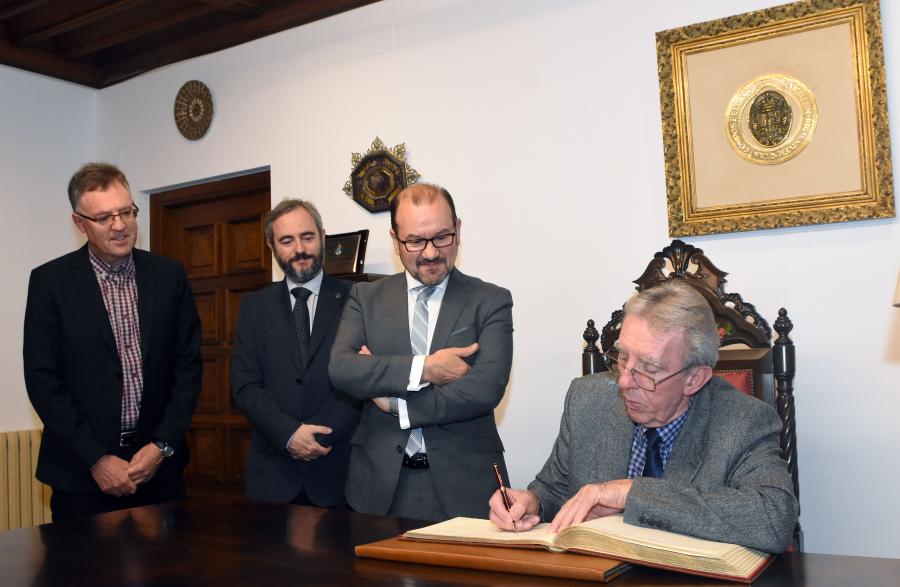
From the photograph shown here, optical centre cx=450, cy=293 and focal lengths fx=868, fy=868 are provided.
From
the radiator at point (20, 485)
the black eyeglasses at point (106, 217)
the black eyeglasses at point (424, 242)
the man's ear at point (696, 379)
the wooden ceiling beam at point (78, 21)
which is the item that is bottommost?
the radiator at point (20, 485)

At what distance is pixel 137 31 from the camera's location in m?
5.27

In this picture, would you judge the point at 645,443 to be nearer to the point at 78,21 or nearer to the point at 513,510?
the point at 513,510

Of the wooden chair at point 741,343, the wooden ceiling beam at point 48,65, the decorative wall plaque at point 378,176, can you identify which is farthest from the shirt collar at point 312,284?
the wooden ceiling beam at point 48,65

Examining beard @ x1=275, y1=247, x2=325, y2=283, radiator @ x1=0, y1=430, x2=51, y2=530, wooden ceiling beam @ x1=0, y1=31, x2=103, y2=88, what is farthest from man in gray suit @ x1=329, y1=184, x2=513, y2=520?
wooden ceiling beam @ x1=0, y1=31, x2=103, y2=88

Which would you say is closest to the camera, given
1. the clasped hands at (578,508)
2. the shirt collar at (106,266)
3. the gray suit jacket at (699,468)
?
the gray suit jacket at (699,468)

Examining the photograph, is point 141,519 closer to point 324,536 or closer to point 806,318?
point 324,536

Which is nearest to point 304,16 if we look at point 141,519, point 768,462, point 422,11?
point 422,11

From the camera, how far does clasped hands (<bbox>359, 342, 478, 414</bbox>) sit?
252 centimetres

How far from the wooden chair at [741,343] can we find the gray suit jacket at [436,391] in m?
0.71

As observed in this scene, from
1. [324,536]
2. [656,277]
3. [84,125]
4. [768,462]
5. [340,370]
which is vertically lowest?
[324,536]

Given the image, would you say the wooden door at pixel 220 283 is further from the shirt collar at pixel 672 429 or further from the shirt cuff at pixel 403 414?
the shirt collar at pixel 672 429

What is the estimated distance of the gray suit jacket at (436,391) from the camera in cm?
249

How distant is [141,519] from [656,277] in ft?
6.42

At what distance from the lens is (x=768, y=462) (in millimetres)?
1799
